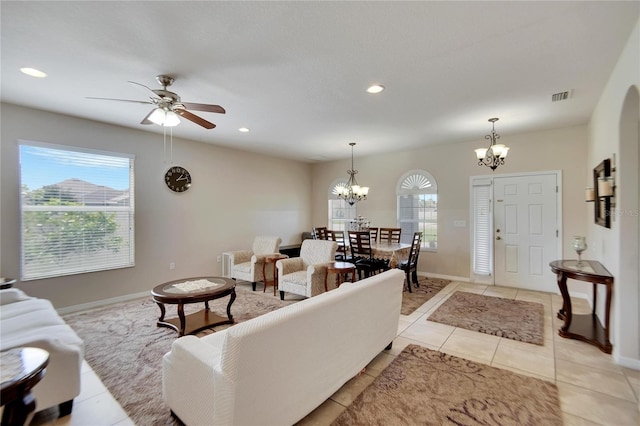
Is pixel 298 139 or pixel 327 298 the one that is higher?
pixel 298 139

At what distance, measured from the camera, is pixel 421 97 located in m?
3.36

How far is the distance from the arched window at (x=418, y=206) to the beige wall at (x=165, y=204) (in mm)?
2814

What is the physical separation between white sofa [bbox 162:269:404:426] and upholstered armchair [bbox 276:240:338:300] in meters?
1.92

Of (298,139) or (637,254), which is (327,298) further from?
(298,139)

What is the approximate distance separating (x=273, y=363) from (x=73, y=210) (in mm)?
4159

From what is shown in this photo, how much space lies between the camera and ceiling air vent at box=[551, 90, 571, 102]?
3234mm

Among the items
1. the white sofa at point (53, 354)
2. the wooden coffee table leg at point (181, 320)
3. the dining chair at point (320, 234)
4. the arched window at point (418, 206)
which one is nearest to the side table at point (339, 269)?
the wooden coffee table leg at point (181, 320)

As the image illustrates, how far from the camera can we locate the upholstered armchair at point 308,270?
4.14 metres

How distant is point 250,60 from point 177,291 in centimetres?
250

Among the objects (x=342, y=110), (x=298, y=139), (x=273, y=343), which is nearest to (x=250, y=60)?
(x=342, y=110)

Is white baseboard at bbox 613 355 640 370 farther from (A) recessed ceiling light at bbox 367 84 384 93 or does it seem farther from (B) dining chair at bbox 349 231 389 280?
(A) recessed ceiling light at bbox 367 84 384 93

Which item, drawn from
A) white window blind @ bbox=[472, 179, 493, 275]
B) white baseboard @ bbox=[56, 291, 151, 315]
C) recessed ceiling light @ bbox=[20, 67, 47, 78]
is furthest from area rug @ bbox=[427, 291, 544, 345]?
recessed ceiling light @ bbox=[20, 67, 47, 78]

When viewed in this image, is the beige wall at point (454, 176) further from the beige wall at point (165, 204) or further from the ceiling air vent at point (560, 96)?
the beige wall at point (165, 204)

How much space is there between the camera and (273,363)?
150 centimetres
